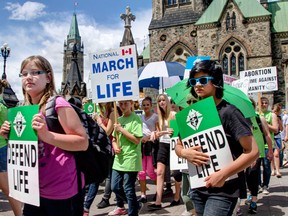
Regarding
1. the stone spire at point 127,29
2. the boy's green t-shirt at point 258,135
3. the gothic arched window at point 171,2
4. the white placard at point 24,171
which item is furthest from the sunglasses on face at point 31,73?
the stone spire at point 127,29

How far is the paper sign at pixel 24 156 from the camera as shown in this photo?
2174 millimetres

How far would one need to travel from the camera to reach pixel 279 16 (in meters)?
31.6

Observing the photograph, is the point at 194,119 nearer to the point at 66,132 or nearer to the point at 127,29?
the point at 66,132

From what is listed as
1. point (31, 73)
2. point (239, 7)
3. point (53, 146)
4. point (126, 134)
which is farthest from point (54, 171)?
point (239, 7)

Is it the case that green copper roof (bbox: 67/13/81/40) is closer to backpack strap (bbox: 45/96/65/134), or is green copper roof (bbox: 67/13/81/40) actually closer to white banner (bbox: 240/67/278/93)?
white banner (bbox: 240/67/278/93)

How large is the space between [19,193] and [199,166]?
1298 millimetres

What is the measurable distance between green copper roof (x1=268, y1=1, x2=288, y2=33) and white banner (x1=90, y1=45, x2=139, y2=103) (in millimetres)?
28178

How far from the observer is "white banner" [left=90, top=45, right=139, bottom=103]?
5.05 meters

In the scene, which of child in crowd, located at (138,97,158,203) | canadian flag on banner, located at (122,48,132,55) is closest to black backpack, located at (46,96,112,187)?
canadian flag on banner, located at (122,48,132,55)

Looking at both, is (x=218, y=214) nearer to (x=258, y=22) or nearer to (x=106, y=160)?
(x=106, y=160)

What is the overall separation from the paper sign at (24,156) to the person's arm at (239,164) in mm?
1196

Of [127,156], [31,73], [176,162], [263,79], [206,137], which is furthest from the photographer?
[263,79]

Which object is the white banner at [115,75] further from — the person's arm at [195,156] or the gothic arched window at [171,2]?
the gothic arched window at [171,2]

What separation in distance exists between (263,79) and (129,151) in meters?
5.27
